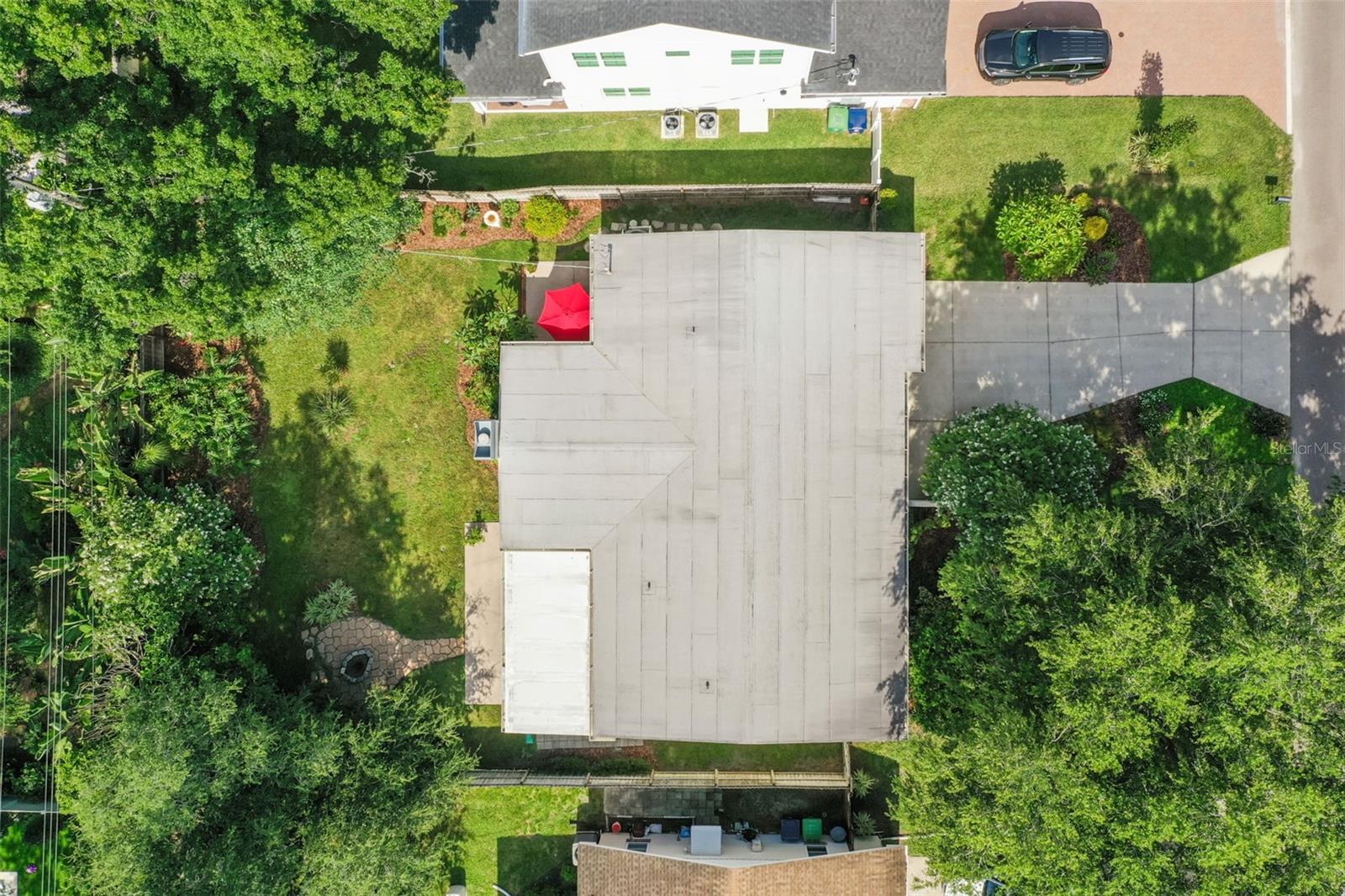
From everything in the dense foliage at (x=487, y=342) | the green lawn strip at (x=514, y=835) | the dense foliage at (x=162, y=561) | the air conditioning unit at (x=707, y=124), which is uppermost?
the air conditioning unit at (x=707, y=124)

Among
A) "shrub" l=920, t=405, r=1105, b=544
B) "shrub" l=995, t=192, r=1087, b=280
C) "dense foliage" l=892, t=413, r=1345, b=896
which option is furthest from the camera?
"shrub" l=995, t=192, r=1087, b=280

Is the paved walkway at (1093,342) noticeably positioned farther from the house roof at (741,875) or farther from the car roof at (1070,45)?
the house roof at (741,875)

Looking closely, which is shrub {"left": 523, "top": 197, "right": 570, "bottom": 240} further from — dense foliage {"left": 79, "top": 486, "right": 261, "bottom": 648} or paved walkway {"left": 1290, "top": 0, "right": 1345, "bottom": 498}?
paved walkway {"left": 1290, "top": 0, "right": 1345, "bottom": 498}

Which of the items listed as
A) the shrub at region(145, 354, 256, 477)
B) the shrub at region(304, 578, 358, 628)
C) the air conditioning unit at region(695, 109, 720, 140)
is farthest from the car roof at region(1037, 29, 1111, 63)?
the shrub at region(304, 578, 358, 628)

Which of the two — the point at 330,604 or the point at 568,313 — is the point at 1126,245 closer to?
the point at 568,313

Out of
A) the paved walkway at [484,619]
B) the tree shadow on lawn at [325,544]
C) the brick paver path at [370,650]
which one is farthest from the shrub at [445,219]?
the brick paver path at [370,650]

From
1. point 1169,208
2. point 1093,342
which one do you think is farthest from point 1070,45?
point 1093,342
